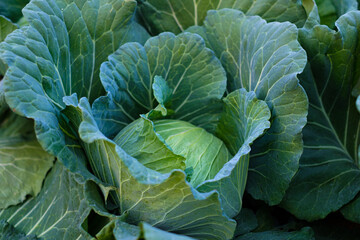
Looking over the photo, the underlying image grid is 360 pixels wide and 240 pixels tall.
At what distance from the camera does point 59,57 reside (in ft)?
5.24

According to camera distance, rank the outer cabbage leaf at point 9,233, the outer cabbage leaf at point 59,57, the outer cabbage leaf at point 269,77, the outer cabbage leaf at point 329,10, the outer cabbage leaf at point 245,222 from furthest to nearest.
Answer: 1. the outer cabbage leaf at point 329,10
2. the outer cabbage leaf at point 245,222
3. the outer cabbage leaf at point 9,233
4. the outer cabbage leaf at point 269,77
5. the outer cabbage leaf at point 59,57

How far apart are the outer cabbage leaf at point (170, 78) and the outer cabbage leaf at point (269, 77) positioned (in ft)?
0.44

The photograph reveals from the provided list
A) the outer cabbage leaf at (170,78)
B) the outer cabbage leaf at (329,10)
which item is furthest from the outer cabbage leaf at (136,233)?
the outer cabbage leaf at (329,10)

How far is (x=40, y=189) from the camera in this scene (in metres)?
1.81

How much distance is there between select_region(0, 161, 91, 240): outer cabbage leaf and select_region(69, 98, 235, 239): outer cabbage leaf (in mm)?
179

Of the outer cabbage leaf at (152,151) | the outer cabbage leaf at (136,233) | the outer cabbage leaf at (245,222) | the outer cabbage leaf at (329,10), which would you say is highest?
the outer cabbage leaf at (329,10)

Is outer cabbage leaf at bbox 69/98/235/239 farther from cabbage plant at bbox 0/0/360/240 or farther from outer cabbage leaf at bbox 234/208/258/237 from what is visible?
outer cabbage leaf at bbox 234/208/258/237

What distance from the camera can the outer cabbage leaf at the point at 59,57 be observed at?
1.36m

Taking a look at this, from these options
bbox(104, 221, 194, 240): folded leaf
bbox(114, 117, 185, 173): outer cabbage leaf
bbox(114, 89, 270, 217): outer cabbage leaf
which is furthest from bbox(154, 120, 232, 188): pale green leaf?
bbox(104, 221, 194, 240): folded leaf

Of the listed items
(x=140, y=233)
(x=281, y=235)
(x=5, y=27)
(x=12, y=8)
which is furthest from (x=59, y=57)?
(x=281, y=235)

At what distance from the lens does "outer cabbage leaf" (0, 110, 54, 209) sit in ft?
5.92

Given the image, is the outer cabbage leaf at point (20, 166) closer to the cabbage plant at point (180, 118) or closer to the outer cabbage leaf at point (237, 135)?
the cabbage plant at point (180, 118)

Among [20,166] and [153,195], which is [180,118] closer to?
[153,195]

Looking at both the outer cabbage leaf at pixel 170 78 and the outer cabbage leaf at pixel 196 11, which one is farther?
the outer cabbage leaf at pixel 196 11
